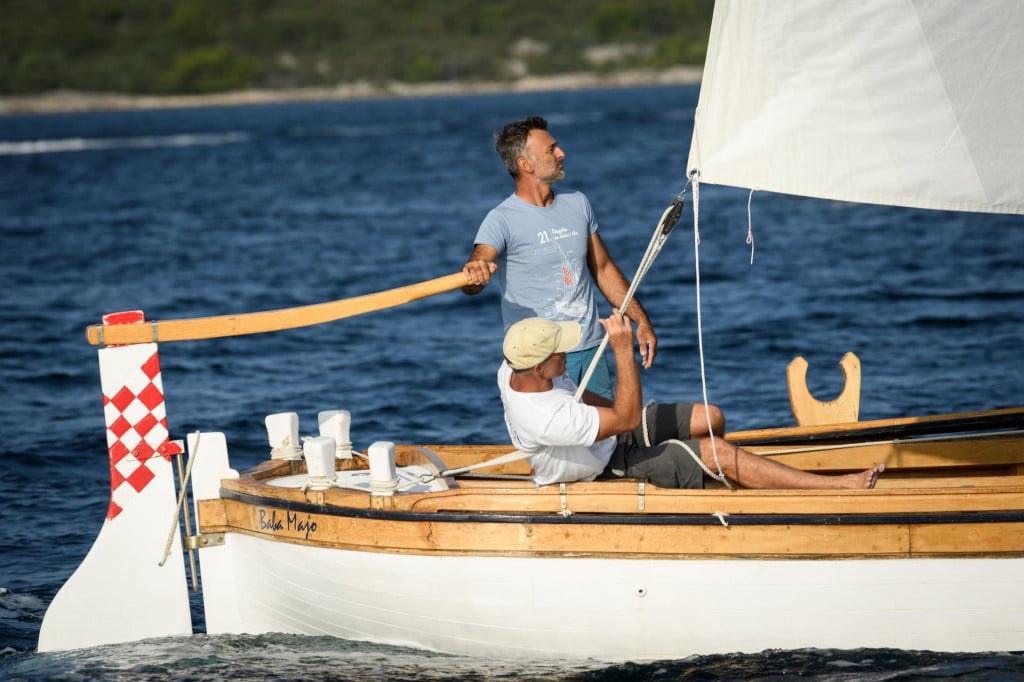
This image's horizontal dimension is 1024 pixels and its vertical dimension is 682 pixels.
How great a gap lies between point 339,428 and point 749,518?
284 centimetres

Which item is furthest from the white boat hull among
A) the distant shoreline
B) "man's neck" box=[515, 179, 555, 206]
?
→ the distant shoreline

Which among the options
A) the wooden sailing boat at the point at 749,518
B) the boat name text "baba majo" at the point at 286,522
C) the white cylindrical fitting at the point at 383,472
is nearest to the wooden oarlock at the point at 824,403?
the wooden sailing boat at the point at 749,518

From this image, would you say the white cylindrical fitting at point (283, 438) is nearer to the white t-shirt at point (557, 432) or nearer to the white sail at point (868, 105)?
the white t-shirt at point (557, 432)

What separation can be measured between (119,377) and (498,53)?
196 metres

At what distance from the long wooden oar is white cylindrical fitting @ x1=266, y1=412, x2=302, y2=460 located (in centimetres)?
89

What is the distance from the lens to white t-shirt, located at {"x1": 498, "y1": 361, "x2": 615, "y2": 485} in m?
7.04

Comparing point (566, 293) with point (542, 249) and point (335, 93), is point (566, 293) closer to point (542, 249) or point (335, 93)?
point (542, 249)

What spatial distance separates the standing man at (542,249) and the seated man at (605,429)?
1.50 feet

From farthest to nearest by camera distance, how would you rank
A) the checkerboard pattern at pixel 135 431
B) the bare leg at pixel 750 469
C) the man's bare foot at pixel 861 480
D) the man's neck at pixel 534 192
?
the man's neck at pixel 534 192, the checkerboard pattern at pixel 135 431, the bare leg at pixel 750 469, the man's bare foot at pixel 861 480

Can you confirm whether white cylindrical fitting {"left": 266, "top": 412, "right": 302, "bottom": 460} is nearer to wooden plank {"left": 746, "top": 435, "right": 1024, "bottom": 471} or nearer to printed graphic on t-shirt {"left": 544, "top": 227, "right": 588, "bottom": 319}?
printed graphic on t-shirt {"left": 544, "top": 227, "right": 588, "bottom": 319}

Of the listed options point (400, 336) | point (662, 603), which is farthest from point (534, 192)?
point (400, 336)

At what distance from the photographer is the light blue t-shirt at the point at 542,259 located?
7891 millimetres

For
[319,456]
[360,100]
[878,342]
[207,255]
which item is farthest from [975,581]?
[360,100]

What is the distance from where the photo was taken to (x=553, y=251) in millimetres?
7902
